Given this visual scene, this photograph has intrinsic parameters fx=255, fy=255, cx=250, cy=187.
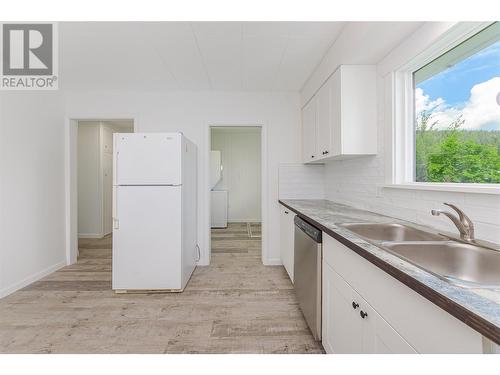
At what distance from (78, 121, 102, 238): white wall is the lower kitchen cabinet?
488 cm

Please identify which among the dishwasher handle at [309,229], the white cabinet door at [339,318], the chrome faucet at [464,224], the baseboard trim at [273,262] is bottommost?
the baseboard trim at [273,262]

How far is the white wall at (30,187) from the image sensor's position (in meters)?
2.53

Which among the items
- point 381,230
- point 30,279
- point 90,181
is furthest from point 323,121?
point 90,181

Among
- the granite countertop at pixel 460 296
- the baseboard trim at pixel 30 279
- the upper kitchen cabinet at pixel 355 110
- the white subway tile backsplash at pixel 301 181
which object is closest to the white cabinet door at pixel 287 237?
the white subway tile backsplash at pixel 301 181

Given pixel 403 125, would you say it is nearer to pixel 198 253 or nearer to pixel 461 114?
pixel 461 114

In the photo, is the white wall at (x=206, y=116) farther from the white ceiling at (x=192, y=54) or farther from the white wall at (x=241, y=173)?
the white wall at (x=241, y=173)

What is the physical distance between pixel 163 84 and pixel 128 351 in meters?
2.82

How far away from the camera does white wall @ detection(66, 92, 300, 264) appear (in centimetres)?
339

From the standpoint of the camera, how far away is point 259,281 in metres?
2.86

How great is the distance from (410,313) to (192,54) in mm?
2570

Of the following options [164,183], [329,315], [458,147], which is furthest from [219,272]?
[458,147]

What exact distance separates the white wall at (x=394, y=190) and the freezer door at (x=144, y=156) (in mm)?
1750

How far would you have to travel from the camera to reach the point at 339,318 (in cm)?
136
